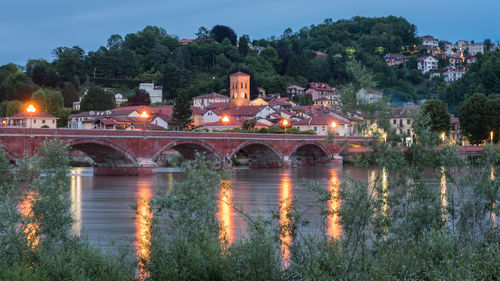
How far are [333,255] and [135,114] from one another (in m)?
68.2

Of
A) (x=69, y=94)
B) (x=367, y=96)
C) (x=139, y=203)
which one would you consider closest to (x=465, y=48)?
(x=69, y=94)

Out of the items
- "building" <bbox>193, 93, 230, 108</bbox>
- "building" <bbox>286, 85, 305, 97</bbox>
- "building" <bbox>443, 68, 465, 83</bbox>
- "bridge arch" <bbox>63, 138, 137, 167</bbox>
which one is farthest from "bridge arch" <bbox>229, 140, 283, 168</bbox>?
Answer: "building" <bbox>443, 68, 465, 83</bbox>

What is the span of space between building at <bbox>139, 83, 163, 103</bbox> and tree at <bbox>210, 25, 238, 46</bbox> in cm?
4564

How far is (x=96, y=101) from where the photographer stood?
287 feet

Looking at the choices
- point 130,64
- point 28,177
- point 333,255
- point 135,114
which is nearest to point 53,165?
point 28,177

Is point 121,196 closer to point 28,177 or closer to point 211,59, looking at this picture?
point 28,177

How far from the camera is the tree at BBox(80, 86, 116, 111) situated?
8668cm

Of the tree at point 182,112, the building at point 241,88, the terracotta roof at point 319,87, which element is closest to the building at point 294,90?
the terracotta roof at point 319,87

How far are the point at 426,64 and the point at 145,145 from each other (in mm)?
122923

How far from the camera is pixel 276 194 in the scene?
30.6m

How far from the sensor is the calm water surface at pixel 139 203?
58.8 ft

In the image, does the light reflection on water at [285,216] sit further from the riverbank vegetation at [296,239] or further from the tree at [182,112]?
the tree at [182,112]

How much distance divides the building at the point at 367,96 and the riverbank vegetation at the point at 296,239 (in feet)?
3.63

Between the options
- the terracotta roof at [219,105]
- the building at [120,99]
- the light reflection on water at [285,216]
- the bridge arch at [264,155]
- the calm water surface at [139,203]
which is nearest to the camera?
the light reflection on water at [285,216]
